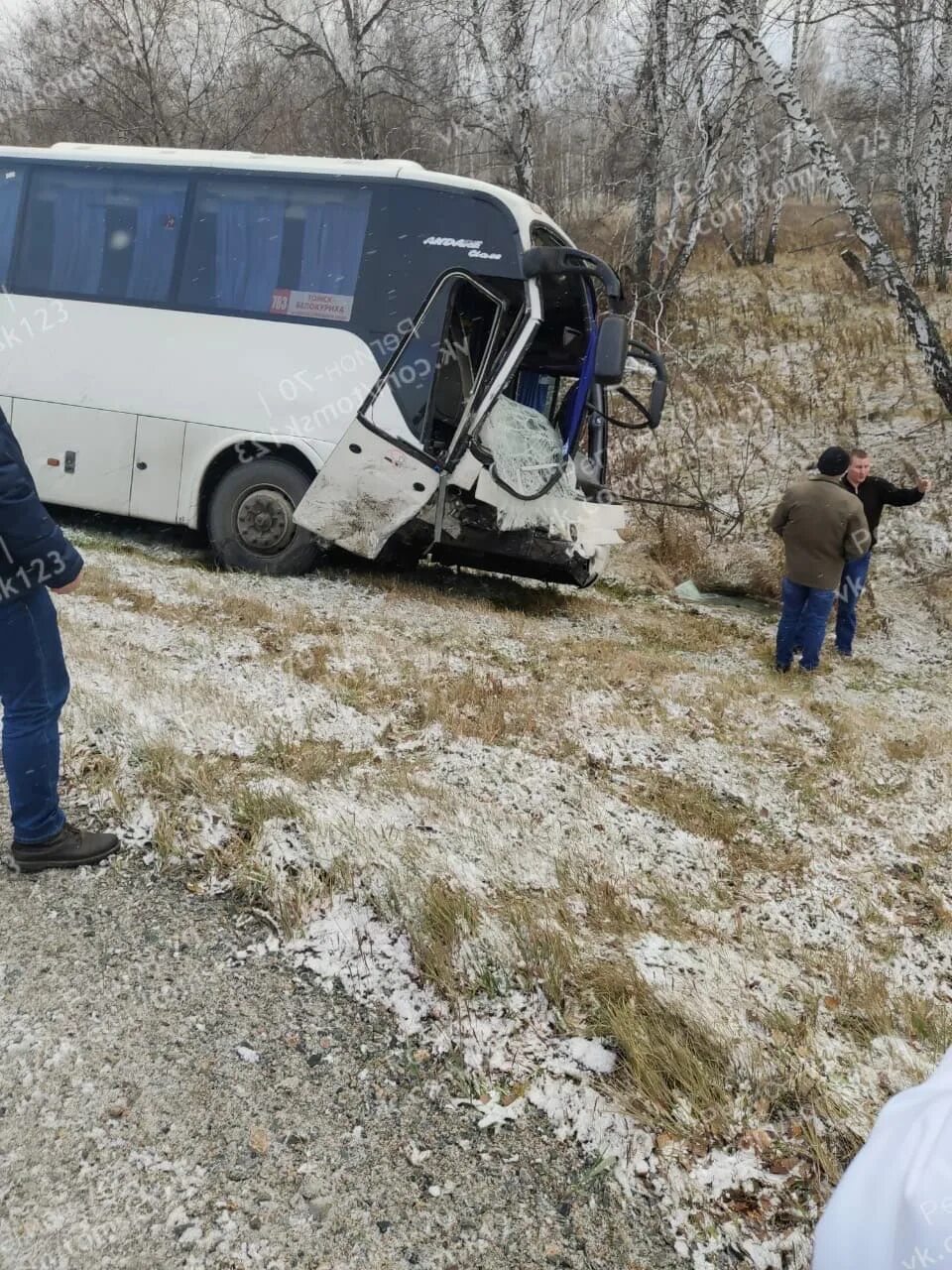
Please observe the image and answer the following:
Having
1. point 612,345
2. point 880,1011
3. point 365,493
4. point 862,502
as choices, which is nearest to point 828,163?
point 862,502

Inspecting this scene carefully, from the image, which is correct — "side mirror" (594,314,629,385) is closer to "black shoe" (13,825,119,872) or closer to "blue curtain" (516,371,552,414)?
"blue curtain" (516,371,552,414)

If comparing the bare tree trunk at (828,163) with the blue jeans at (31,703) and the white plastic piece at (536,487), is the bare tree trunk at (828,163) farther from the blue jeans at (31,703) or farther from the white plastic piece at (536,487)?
the blue jeans at (31,703)

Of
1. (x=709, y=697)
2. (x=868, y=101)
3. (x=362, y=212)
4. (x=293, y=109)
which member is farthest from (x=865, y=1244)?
(x=868, y=101)

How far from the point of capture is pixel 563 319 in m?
8.56

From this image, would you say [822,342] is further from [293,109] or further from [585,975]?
[585,975]

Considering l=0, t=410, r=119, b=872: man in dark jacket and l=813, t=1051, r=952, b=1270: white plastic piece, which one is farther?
l=0, t=410, r=119, b=872: man in dark jacket

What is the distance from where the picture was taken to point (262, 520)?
838 cm

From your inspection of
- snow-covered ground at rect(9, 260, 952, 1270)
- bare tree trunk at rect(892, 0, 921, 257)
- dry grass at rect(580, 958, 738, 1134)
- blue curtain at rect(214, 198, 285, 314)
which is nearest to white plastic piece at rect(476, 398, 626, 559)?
snow-covered ground at rect(9, 260, 952, 1270)

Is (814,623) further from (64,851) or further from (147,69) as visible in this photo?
(147,69)

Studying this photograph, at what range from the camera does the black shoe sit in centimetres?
331

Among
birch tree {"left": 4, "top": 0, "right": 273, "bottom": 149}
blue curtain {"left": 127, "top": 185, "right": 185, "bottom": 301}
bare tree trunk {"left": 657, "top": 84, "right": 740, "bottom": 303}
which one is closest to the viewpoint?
blue curtain {"left": 127, "top": 185, "right": 185, "bottom": 301}

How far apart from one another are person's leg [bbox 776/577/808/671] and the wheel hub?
4.36 meters

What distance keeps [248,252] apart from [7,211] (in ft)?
9.12

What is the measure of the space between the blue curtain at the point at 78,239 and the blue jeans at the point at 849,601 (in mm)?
7631
